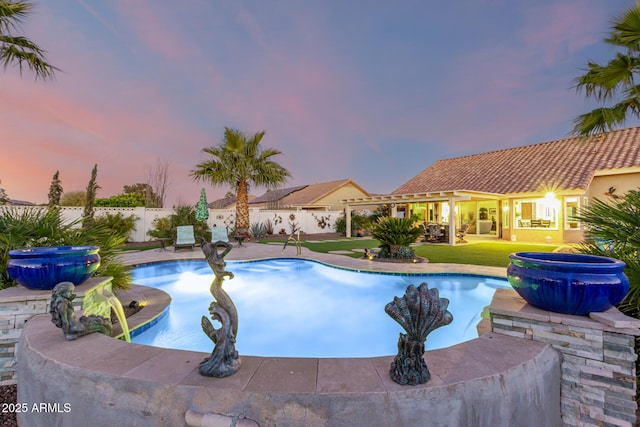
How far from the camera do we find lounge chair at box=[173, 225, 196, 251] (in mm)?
12086

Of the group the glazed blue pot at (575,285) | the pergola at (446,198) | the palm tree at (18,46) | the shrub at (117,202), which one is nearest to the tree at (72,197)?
the shrub at (117,202)

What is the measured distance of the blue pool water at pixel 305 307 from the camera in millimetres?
4648

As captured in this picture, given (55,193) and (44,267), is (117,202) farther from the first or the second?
(44,267)

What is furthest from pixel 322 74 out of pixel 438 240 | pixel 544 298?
pixel 544 298

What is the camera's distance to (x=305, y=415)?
1.60m

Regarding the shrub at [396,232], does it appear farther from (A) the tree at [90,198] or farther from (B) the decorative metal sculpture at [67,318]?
(B) the decorative metal sculpture at [67,318]

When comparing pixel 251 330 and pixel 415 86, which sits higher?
pixel 415 86

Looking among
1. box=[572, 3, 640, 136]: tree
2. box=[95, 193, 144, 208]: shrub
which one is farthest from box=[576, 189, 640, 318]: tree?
box=[95, 193, 144, 208]: shrub

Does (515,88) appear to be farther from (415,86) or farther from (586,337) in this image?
(586,337)

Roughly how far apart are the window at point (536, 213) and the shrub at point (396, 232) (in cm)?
952

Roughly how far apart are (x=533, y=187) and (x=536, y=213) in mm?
1503

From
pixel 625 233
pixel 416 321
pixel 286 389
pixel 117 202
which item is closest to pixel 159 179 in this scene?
pixel 117 202

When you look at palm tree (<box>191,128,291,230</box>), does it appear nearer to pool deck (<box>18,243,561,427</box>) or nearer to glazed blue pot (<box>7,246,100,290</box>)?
glazed blue pot (<box>7,246,100,290</box>)

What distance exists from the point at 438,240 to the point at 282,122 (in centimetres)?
1300
